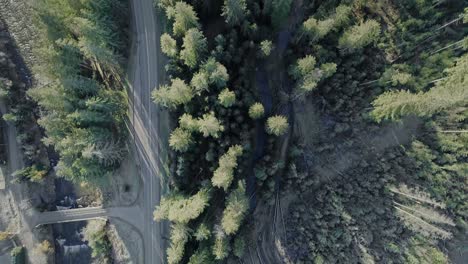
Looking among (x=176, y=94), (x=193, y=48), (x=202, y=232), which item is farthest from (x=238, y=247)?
(x=193, y=48)

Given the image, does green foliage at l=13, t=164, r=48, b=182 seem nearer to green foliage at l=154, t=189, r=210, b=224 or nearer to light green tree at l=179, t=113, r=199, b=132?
green foliage at l=154, t=189, r=210, b=224

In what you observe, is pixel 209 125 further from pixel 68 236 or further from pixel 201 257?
pixel 68 236

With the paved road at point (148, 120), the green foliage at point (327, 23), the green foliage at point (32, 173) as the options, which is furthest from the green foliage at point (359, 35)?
the green foliage at point (32, 173)

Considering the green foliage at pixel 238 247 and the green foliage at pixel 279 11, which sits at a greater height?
the green foliage at pixel 279 11

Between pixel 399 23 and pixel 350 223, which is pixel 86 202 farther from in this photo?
pixel 399 23

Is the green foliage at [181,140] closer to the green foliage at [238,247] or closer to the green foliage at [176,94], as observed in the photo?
the green foliage at [176,94]

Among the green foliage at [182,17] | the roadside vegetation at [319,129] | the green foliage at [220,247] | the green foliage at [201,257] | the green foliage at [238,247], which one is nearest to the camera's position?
the green foliage at [182,17]

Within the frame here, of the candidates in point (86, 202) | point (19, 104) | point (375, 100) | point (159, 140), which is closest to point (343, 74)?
point (375, 100)
